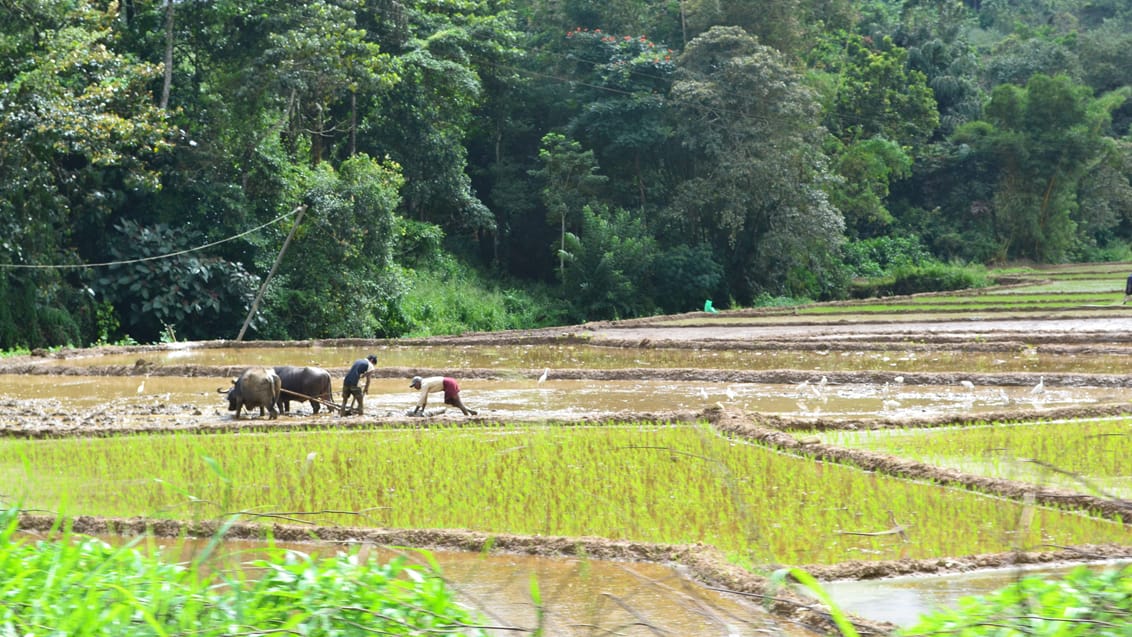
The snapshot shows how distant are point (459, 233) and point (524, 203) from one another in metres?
2.65

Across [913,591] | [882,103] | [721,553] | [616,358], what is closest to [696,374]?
[616,358]

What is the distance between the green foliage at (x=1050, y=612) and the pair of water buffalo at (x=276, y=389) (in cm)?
1014

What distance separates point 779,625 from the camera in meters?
5.04

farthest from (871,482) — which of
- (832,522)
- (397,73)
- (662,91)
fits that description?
(662,91)

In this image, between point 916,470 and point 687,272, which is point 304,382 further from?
point 687,272

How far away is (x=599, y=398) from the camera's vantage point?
543 inches

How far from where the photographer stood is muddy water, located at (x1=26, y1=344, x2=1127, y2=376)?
52.7 feet

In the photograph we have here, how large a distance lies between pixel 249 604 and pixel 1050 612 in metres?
2.09

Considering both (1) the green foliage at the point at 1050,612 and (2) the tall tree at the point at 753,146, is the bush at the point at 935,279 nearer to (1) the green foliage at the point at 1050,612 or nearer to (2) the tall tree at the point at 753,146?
(2) the tall tree at the point at 753,146

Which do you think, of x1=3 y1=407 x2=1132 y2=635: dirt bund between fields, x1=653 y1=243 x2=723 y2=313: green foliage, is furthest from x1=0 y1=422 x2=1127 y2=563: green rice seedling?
x1=653 y1=243 x2=723 y2=313: green foliage

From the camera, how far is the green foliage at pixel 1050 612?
2785mm

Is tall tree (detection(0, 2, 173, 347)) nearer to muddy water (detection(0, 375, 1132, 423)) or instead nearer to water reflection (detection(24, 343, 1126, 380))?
water reflection (detection(24, 343, 1126, 380))

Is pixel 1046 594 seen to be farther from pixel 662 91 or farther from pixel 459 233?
pixel 459 233

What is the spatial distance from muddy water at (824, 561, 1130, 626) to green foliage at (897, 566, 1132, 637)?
6.22ft
